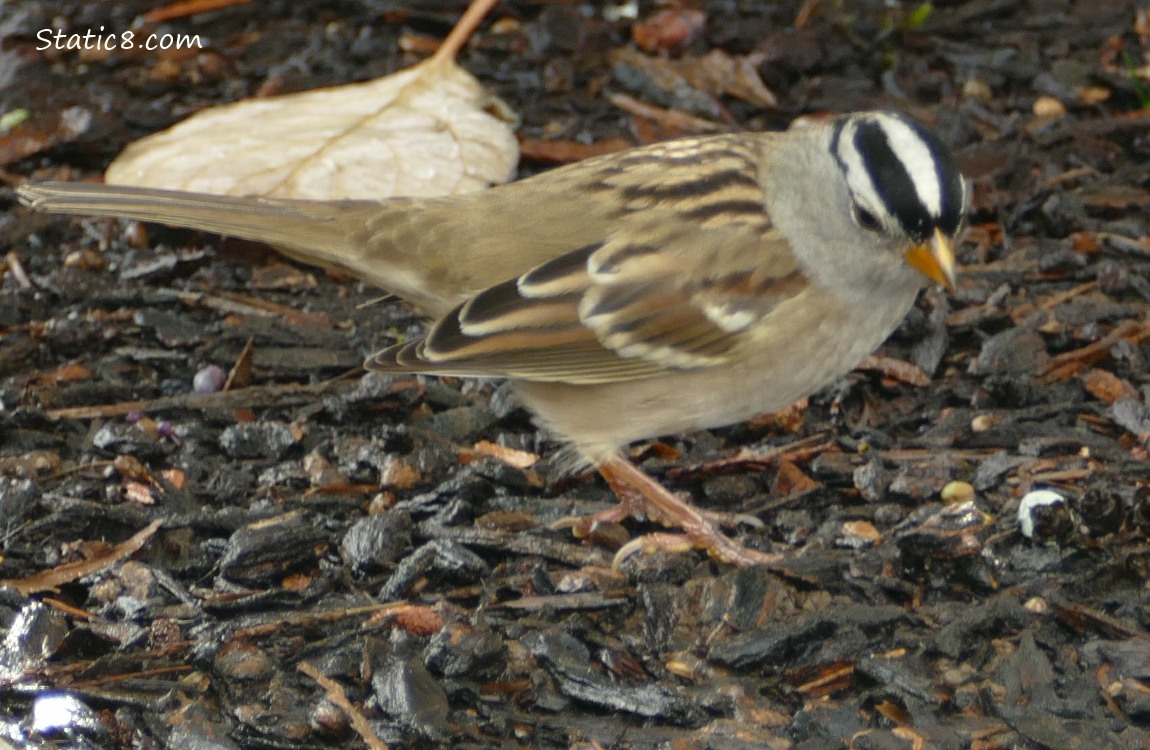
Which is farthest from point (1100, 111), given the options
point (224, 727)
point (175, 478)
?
point (224, 727)

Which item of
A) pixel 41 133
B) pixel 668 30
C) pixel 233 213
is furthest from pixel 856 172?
pixel 41 133

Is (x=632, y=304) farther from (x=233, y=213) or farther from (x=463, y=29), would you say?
(x=463, y=29)

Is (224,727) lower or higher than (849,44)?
lower

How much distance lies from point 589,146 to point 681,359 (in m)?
1.65

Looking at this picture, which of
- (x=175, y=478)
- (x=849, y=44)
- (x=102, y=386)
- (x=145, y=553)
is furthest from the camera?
(x=849, y=44)

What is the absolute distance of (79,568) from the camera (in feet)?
11.0

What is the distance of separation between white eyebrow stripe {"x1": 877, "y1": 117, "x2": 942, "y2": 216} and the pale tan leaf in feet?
5.30

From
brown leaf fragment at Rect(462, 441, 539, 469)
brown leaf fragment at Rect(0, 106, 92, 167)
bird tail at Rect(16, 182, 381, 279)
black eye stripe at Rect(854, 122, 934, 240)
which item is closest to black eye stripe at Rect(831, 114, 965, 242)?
black eye stripe at Rect(854, 122, 934, 240)

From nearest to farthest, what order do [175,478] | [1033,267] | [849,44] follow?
1. [175,478]
2. [1033,267]
3. [849,44]

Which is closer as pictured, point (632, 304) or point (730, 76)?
point (632, 304)

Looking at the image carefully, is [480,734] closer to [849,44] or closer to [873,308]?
[873,308]

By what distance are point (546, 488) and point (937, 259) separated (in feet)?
3.92

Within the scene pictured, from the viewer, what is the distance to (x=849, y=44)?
555 centimetres

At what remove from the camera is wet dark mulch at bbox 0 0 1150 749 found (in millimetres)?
3047
